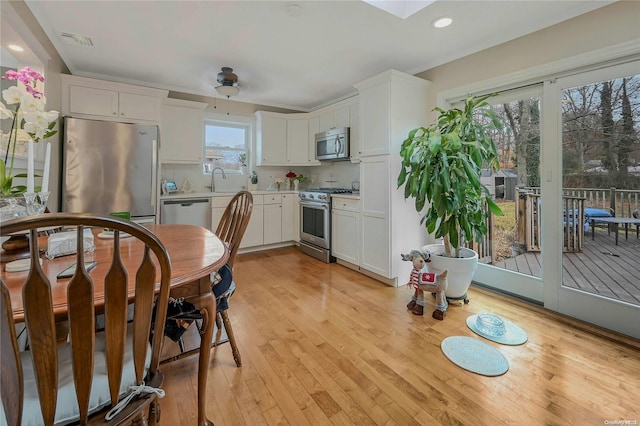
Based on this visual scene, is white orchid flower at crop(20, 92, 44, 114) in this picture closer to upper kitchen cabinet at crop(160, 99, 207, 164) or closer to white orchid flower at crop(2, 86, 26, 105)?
white orchid flower at crop(2, 86, 26, 105)

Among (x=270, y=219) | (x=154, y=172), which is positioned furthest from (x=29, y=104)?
(x=270, y=219)

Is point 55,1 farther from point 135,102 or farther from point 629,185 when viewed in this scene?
point 629,185

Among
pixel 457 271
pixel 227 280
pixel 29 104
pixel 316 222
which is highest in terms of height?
pixel 29 104

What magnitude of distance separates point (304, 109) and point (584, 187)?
4.03 m

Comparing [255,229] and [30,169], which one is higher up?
[30,169]

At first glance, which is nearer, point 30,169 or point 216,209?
point 30,169

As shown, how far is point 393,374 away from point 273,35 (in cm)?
282

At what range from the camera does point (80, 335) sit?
736mm

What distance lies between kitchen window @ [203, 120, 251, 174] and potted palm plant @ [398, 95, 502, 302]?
10.1ft

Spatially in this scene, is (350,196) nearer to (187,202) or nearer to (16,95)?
(187,202)

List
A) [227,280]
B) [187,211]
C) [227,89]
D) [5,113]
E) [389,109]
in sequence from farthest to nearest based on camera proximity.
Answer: [187,211] < [227,89] < [389,109] < [227,280] < [5,113]

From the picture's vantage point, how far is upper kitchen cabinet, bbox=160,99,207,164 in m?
3.87

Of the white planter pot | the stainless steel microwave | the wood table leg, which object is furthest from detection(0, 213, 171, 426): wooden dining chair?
the stainless steel microwave

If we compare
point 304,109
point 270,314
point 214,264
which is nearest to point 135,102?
point 304,109
